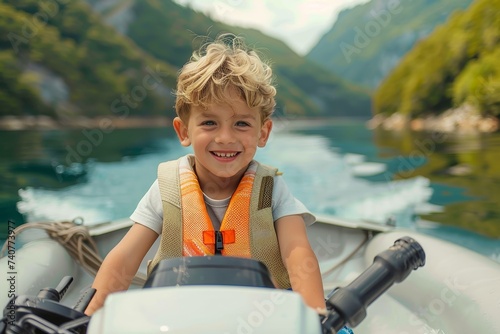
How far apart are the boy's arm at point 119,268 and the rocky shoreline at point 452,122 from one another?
22.7 meters

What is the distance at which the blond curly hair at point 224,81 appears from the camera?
1.52 meters

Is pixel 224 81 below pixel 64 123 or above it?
below

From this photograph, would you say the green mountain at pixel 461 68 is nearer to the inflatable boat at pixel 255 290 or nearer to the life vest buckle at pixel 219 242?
the inflatable boat at pixel 255 290

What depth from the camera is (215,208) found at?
168 cm

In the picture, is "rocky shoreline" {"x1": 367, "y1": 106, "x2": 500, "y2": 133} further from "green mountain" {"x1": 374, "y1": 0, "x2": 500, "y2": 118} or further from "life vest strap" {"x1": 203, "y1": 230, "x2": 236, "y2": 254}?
"life vest strap" {"x1": 203, "y1": 230, "x2": 236, "y2": 254}

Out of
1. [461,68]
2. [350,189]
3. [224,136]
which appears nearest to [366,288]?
[224,136]

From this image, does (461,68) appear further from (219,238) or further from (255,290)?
(255,290)

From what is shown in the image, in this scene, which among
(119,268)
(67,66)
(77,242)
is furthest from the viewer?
(67,66)

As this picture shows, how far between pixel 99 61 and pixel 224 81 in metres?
50.0

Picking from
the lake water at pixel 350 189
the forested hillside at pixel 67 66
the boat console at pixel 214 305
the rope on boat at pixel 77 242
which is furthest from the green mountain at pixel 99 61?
the boat console at pixel 214 305

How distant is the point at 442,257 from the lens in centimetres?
226

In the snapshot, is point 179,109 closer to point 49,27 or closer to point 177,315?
point 177,315

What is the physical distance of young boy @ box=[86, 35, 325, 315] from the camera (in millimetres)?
1517

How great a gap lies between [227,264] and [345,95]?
7264 centimetres
